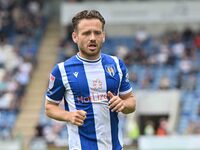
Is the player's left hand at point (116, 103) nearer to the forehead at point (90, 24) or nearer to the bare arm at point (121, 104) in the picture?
the bare arm at point (121, 104)

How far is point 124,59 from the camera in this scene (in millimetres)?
24859

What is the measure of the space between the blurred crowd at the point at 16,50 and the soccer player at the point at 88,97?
47.9 feet

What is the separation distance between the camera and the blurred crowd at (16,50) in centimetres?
2282

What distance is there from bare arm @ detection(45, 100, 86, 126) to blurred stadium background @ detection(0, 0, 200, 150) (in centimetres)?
1158

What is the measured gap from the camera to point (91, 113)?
595cm

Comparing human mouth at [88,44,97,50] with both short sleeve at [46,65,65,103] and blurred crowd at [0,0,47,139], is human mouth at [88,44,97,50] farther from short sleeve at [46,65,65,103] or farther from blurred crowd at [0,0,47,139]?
blurred crowd at [0,0,47,139]

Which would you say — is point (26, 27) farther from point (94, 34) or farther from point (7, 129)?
point (94, 34)

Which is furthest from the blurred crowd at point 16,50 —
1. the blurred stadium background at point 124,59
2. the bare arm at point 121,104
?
the bare arm at point 121,104

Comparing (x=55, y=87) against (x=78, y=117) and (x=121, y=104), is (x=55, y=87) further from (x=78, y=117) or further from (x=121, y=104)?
(x=121, y=104)

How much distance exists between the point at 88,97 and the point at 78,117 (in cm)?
29

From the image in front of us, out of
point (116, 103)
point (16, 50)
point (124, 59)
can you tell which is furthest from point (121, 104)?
point (16, 50)

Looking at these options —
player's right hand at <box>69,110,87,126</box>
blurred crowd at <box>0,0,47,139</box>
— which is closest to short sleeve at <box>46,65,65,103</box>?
player's right hand at <box>69,110,87,126</box>

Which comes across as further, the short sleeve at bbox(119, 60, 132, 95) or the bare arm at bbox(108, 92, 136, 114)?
the short sleeve at bbox(119, 60, 132, 95)

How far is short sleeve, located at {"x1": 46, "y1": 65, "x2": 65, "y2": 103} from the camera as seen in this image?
5.99 m
